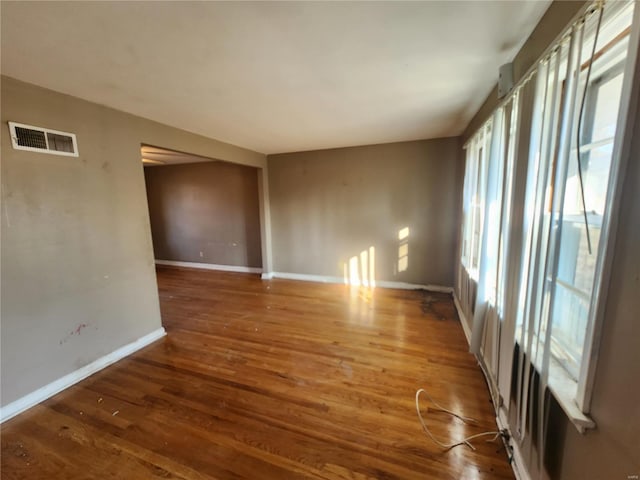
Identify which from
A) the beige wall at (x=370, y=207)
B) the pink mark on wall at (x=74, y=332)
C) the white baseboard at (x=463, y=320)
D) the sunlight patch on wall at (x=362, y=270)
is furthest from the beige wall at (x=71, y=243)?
the white baseboard at (x=463, y=320)

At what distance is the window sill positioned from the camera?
0.86 m

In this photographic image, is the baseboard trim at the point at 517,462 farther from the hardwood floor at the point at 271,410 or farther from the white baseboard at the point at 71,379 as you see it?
the white baseboard at the point at 71,379

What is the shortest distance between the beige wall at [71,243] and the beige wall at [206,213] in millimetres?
2624

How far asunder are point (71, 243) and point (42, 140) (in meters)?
0.80

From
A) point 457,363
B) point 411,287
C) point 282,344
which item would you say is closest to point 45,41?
point 282,344

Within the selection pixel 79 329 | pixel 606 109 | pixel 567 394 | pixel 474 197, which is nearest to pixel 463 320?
pixel 474 197

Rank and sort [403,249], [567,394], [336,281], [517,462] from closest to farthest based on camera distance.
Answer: [567,394]
[517,462]
[403,249]
[336,281]

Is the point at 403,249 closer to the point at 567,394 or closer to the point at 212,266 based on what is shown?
the point at 567,394

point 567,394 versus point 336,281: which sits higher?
point 567,394

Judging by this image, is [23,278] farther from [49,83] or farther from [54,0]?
[54,0]

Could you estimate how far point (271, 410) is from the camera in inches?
71.9

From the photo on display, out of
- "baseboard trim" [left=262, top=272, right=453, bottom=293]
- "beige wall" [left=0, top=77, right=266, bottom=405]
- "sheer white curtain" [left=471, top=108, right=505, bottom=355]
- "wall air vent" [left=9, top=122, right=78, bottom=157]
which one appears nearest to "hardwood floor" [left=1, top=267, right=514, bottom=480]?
"beige wall" [left=0, top=77, right=266, bottom=405]

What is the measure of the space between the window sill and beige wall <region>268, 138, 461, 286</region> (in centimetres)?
301

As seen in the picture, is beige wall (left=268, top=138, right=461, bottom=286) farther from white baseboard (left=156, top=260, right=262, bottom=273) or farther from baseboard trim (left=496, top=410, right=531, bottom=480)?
baseboard trim (left=496, top=410, right=531, bottom=480)
